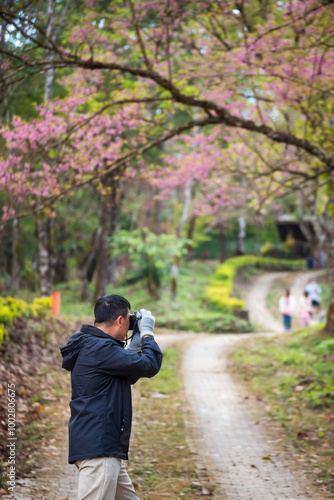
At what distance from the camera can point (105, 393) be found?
295 centimetres

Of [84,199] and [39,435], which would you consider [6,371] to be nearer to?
[39,435]

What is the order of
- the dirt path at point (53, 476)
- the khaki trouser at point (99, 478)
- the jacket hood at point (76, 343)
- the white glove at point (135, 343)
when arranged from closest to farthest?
1. the khaki trouser at point (99, 478)
2. the jacket hood at point (76, 343)
3. the white glove at point (135, 343)
4. the dirt path at point (53, 476)

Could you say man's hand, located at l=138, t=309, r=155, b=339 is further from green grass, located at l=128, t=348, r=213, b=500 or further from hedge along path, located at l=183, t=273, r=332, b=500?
hedge along path, located at l=183, t=273, r=332, b=500

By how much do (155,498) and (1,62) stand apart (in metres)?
5.81

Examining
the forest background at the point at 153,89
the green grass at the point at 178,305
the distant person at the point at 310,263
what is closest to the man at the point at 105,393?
the forest background at the point at 153,89

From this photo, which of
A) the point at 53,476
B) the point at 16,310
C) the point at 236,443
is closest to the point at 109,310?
the point at 53,476

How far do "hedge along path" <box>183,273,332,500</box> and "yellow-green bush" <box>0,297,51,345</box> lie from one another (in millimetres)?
3376

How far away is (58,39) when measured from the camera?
12047 millimetres

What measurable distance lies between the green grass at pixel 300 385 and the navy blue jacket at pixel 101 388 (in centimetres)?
298

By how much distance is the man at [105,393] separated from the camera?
283cm

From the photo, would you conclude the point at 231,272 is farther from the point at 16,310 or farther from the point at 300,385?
the point at 16,310

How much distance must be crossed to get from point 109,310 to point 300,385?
22.3 ft

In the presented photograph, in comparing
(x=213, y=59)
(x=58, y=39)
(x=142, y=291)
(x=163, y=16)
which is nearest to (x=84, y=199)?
(x=142, y=291)

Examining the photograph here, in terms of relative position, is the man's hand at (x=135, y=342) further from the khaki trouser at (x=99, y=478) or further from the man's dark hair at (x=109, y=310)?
the khaki trouser at (x=99, y=478)
